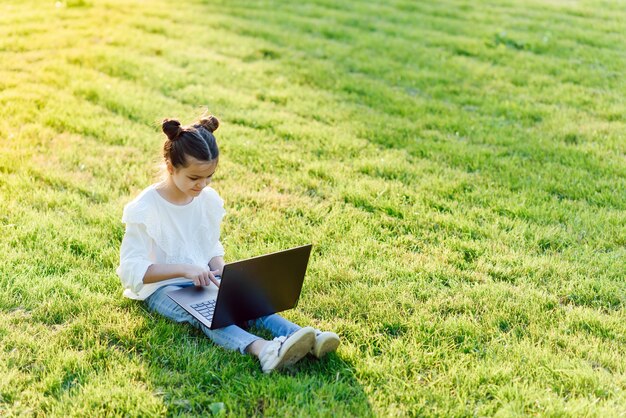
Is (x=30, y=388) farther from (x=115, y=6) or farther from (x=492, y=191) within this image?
(x=115, y=6)

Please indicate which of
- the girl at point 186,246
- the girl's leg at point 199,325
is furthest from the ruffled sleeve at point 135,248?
the girl's leg at point 199,325

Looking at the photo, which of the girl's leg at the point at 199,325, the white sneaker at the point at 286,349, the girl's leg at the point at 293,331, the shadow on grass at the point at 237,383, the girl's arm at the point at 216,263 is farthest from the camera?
the girl's arm at the point at 216,263

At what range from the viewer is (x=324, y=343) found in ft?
12.1

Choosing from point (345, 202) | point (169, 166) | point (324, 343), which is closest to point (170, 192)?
point (169, 166)

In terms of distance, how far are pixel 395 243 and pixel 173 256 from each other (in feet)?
5.41

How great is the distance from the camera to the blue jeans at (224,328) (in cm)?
383

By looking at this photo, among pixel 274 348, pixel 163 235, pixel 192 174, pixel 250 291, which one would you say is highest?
pixel 192 174

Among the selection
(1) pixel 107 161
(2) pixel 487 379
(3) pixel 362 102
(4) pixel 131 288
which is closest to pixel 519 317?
(2) pixel 487 379

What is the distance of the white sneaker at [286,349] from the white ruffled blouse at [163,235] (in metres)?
0.82

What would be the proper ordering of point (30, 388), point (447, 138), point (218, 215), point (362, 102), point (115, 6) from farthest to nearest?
point (115, 6) < point (362, 102) < point (447, 138) < point (218, 215) < point (30, 388)

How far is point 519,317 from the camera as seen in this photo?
425 centimetres

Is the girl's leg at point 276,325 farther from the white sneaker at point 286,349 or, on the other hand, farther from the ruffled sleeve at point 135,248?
the ruffled sleeve at point 135,248

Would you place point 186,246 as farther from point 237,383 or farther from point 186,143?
point 237,383

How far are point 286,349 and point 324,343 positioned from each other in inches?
8.5
